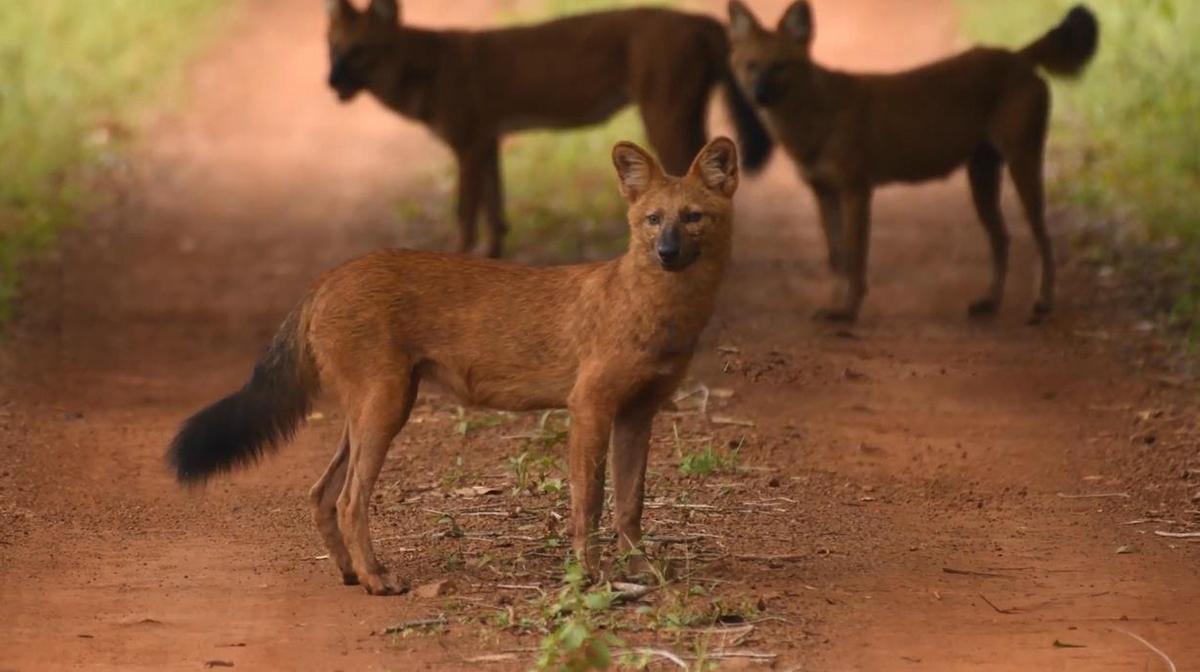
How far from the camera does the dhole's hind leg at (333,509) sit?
5574mm

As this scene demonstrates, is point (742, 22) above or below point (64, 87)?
above

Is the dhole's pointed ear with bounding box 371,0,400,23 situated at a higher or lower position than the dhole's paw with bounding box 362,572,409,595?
higher

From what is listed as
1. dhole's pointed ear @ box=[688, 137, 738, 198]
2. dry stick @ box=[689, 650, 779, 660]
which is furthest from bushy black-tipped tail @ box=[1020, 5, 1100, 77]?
dry stick @ box=[689, 650, 779, 660]

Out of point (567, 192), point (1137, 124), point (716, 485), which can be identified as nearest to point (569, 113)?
point (567, 192)

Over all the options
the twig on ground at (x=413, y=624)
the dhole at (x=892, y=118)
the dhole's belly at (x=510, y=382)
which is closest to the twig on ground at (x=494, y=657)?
the twig on ground at (x=413, y=624)

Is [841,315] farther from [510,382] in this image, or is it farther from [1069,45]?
[510,382]

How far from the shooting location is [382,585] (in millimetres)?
5438

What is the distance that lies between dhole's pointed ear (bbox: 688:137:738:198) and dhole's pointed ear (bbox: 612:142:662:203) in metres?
0.11

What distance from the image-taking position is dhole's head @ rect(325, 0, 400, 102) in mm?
10867

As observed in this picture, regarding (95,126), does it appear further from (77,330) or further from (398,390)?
(398,390)

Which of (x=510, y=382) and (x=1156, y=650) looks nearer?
(x=1156, y=650)

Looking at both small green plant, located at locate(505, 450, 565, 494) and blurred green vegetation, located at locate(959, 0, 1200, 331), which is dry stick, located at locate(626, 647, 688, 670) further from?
blurred green vegetation, located at locate(959, 0, 1200, 331)

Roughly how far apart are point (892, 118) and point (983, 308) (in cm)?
106

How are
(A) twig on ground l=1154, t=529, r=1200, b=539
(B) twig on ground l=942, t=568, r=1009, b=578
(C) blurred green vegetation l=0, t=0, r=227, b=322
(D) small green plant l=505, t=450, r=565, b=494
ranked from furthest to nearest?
(C) blurred green vegetation l=0, t=0, r=227, b=322 < (D) small green plant l=505, t=450, r=565, b=494 < (A) twig on ground l=1154, t=529, r=1200, b=539 < (B) twig on ground l=942, t=568, r=1009, b=578
